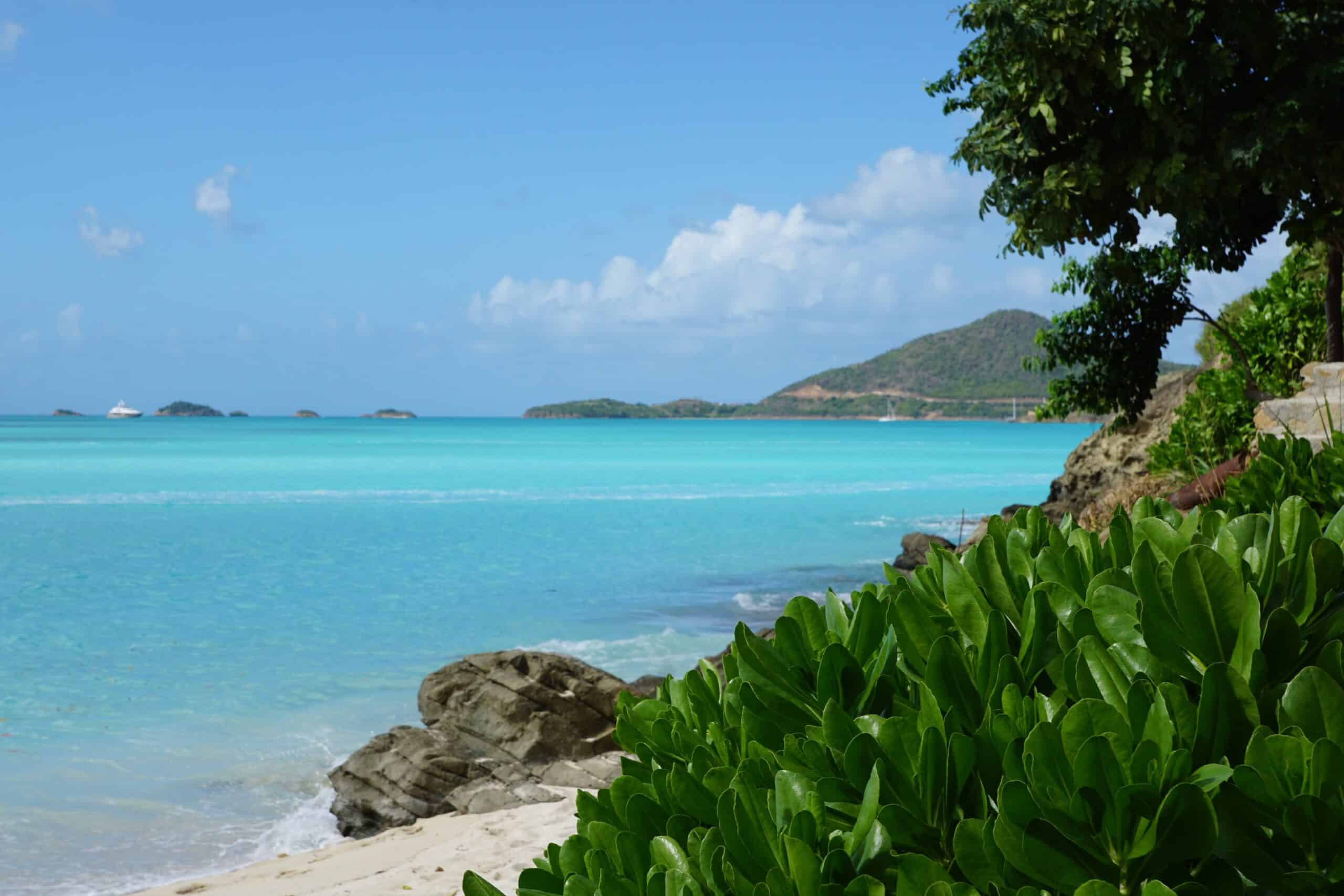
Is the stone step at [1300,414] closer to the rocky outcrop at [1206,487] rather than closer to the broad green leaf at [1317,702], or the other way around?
the rocky outcrop at [1206,487]

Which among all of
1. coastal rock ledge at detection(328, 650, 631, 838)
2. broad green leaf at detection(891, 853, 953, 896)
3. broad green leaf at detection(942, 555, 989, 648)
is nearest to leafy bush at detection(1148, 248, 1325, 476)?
coastal rock ledge at detection(328, 650, 631, 838)

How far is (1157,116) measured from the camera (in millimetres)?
10570

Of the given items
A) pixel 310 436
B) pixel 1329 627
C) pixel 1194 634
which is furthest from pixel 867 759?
pixel 310 436

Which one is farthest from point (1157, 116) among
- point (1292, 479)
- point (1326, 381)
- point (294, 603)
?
point (294, 603)

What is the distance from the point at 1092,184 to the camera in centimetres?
1082

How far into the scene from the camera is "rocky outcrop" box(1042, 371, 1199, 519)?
18641 mm

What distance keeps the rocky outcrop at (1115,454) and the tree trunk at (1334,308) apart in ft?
17.2

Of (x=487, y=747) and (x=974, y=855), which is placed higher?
(x=974, y=855)

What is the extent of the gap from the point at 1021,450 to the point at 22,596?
81741 millimetres

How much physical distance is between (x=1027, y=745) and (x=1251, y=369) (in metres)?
15.7

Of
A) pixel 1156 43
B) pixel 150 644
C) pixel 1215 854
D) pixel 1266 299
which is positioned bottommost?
pixel 150 644

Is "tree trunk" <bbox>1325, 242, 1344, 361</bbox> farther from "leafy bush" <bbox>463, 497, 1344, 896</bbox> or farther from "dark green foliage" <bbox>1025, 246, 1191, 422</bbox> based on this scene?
"leafy bush" <bbox>463, 497, 1344, 896</bbox>

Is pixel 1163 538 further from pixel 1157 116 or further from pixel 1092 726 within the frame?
pixel 1157 116

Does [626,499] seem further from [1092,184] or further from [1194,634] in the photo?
[1194,634]
